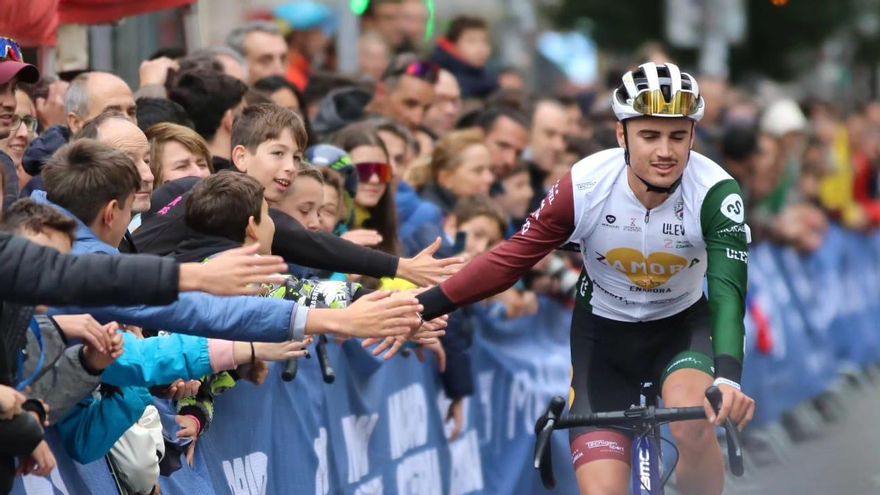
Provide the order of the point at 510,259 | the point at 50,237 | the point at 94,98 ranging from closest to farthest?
the point at 50,237 < the point at 510,259 < the point at 94,98

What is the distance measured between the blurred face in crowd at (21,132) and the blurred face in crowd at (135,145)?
42 centimetres

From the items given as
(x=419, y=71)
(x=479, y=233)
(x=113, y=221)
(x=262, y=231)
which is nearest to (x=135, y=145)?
(x=262, y=231)

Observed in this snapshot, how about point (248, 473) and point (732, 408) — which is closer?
point (732, 408)

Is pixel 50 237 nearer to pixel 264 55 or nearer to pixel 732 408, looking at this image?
pixel 732 408

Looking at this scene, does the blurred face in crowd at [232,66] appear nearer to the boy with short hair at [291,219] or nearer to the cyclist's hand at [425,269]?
the boy with short hair at [291,219]

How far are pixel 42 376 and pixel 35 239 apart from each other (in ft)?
1.51

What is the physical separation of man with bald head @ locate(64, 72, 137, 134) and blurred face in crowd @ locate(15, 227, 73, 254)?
261 centimetres

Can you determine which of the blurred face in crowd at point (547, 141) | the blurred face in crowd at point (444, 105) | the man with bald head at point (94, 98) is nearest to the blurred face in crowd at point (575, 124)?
the blurred face in crowd at point (547, 141)

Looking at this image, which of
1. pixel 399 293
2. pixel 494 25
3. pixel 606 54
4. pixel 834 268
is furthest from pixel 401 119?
pixel 494 25

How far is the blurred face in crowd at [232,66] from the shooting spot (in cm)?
1070

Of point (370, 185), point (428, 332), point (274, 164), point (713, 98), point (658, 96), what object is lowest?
point (713, 98)

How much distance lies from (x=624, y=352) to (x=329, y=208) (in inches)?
70.5

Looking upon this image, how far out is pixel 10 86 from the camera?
7.57 meters

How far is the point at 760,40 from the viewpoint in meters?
36.5
